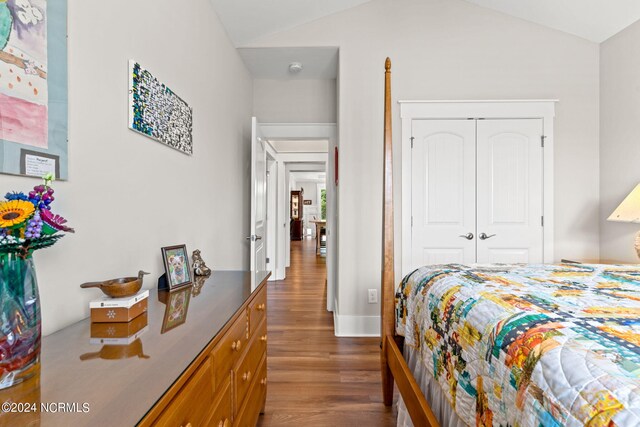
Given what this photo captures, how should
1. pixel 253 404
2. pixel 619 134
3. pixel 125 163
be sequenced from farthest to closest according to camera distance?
pixel 619 134
pixel 253 404
pixel 125 163

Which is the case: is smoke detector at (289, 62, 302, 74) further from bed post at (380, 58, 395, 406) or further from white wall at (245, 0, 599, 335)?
bed post at (380, 58, 395, 406)

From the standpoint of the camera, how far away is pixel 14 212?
2.08ft

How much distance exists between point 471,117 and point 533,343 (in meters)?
2.60

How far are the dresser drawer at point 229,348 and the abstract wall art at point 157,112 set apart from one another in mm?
906

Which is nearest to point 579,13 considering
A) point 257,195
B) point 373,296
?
point 373,296

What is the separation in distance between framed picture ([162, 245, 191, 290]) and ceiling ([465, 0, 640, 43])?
129 inches

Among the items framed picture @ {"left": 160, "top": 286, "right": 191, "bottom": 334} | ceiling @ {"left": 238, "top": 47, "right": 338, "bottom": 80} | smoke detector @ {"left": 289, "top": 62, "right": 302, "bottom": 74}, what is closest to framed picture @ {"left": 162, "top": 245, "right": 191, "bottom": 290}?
framed picture @ {"left": 160, "top": 286, "right": 191, "bottom": 334}

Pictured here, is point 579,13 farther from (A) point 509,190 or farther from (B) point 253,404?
(B) point 253,404


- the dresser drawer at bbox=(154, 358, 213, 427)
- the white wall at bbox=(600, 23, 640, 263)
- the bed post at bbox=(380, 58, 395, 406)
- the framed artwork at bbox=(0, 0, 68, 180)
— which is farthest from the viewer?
the white wall at bbox=(600, 23, 640, 263)

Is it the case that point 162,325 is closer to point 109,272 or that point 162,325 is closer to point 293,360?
point 109,272

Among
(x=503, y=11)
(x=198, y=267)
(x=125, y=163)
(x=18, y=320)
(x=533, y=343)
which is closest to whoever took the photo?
(x=18, y=320)

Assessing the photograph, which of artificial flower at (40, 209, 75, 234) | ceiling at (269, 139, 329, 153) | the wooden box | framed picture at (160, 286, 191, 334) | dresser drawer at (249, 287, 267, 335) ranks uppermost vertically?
ceiling at (269, 139, 329, 153)

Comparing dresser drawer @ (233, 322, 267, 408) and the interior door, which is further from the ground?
the interior door

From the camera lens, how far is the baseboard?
2951 millimetres
